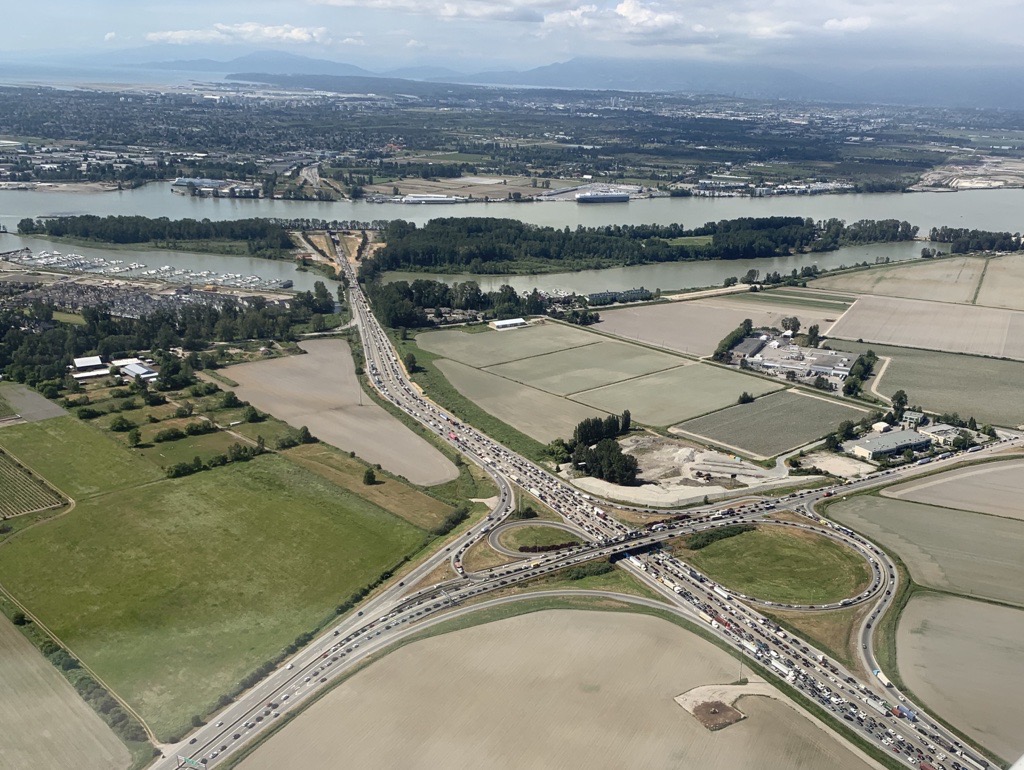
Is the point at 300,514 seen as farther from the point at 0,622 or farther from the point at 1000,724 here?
the point at 1000,724

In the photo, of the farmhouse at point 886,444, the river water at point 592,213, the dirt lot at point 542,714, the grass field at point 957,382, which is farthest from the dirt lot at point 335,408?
the grass field at point 957,382

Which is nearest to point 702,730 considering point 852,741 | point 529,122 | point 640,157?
point 852,741

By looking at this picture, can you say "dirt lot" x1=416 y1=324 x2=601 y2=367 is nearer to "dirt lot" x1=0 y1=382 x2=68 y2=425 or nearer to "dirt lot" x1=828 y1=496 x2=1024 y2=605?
"dirt lot" x1=0 y1=382 x2=68 y2=425

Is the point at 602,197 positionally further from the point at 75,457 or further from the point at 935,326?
the point at 75,457

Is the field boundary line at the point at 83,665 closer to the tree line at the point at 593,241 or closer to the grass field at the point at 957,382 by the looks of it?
the grass field at the point at 957,382

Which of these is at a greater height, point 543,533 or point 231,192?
point 231,192

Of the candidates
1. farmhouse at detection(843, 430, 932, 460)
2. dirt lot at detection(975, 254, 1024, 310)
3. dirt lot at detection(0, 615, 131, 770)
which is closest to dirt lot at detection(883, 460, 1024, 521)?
farmhouse at detection(843, 430, 932, 460)
